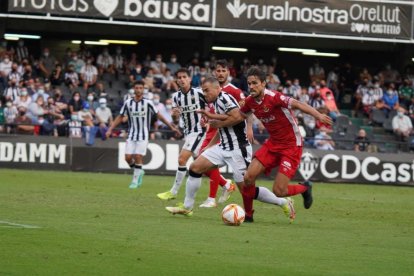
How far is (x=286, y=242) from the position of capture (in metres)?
12.6

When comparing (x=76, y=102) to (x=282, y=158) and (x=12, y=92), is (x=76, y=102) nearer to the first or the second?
(x=12, y=92)

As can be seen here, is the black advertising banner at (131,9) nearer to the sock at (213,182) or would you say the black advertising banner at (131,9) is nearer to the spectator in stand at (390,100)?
the spectator in stand at (390,100)

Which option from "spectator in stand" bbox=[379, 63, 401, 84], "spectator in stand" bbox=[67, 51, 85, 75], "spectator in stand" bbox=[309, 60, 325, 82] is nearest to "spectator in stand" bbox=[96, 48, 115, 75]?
"spectator in stand" bbox=[67, 51, 85, 75]

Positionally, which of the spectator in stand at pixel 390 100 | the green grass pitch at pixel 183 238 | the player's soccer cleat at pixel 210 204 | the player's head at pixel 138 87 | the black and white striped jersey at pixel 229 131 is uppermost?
the spectator in stand at pixel 390 100

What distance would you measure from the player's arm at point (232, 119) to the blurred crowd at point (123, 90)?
14283 mm

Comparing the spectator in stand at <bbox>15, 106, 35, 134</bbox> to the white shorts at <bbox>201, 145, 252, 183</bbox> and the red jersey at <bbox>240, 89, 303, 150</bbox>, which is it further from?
the red jersey at <bbox>240, 89, 303, 150</bbox>

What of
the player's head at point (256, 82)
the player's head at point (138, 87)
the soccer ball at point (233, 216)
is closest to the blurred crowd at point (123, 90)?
the player's head at point (138, 87)

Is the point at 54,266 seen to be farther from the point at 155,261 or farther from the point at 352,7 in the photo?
the point at 352,7

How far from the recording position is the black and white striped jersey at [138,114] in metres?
23.0

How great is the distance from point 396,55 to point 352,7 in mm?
6809

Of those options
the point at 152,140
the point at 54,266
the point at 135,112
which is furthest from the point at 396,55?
the point at 54,266

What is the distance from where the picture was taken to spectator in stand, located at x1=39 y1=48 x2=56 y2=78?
112 ft

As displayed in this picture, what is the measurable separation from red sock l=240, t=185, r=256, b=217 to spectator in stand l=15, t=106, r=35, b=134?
1499 cm

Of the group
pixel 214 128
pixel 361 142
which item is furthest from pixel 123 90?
pixel 214 128
